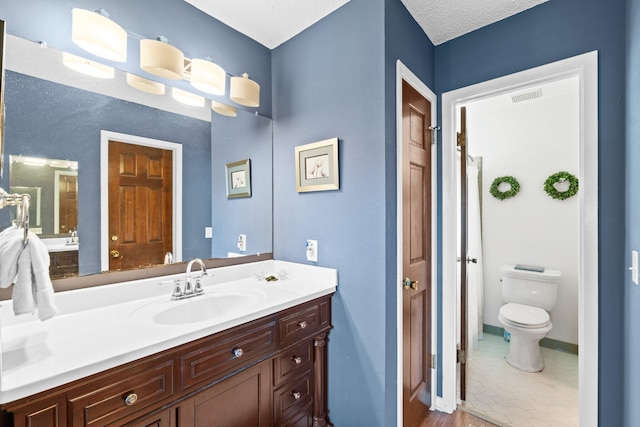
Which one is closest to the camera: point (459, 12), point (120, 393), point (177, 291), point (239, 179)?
point (120, 393)

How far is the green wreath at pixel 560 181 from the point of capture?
2.63m

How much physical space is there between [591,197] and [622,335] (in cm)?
68

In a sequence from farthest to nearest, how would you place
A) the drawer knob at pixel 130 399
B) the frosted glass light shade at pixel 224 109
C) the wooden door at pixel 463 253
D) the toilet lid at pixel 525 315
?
Answer: 1. the toilet lid at pixel 525 315
2. the wooden door at pixel 463 253
3. the frosted glass light shade at pixel 224 109
4. the drawer knob at pixel 130 399

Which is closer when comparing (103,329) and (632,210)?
(103,329)

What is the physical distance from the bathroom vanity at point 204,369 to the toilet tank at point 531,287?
219cm

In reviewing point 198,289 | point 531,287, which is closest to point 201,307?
point 198,289

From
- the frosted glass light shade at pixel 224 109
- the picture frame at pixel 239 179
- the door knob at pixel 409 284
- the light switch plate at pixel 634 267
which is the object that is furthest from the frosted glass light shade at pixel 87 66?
the light switch plate at pixel 634 267

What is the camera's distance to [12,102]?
3.59ft

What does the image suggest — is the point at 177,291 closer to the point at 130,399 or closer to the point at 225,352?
the point at 225,352

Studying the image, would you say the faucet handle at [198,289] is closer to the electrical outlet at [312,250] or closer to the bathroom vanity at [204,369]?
the bathroom vanity at [204,369]

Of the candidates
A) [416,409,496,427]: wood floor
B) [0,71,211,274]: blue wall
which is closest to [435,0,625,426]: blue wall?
[416,409,496,427]: wood floor

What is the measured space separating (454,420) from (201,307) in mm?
1780

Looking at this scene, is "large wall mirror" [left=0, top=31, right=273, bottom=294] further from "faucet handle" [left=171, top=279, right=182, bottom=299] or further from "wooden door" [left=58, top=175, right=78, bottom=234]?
"faucet handle" [left=171, top=279, right=182, bottom=299]

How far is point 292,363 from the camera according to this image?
1.42 meters
